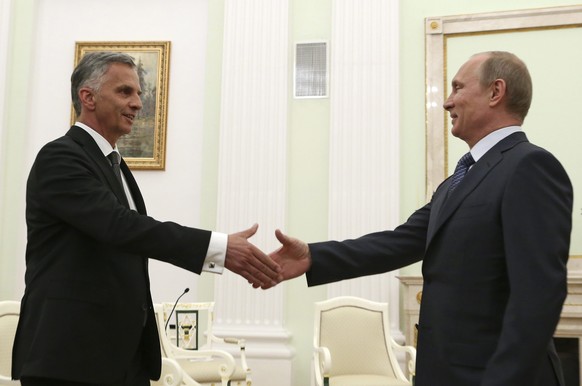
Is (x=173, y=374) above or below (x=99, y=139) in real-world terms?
below

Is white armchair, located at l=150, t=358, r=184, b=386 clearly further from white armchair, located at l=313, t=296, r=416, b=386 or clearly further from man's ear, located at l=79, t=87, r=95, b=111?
man's ear, located at l=79, t=87, r=95, b=111

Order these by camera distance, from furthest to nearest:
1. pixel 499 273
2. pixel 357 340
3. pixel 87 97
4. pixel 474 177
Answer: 1. pixel 357 340
2. pixel 87 97
3. pixel 474 177
4. pixel 499 273

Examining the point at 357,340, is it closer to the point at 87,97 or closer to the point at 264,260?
the point at 264,260

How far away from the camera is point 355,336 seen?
546 cm

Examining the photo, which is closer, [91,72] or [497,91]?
[497,91]

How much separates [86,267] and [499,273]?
134 cm

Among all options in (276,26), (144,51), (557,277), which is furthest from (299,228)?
(557,277)

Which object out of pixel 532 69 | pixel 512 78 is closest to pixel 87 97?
pixel 512 78

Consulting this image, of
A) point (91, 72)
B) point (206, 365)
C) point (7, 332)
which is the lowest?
point (206, 365)

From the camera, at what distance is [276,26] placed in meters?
6.82

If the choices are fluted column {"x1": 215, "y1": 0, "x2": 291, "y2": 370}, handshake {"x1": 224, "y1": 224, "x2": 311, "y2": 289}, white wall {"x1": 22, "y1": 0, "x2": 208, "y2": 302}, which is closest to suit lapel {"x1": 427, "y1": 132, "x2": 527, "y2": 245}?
handshake {"x1": 224, "y1": 224, "x2": 311, "y2": 289}

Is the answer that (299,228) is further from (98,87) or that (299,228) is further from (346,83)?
(98,87)

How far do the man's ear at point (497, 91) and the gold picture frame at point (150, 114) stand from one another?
5120mm

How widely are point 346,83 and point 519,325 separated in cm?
509
